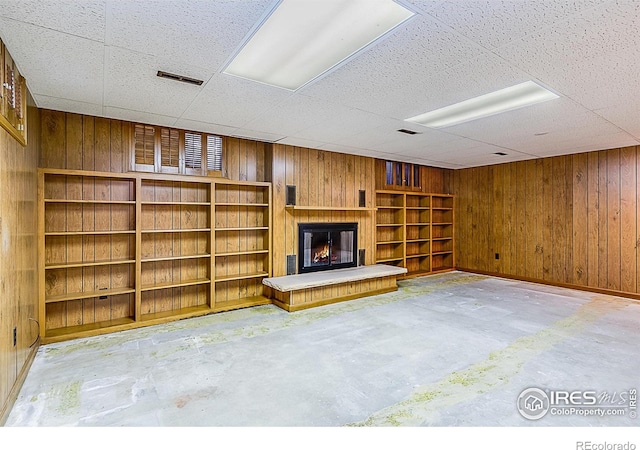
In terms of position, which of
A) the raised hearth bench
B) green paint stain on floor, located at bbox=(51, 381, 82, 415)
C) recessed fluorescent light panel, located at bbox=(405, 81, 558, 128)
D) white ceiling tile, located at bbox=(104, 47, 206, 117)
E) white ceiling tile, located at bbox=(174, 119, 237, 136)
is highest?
recessed fluorescent light panel, located at bbox=(405, 81, 558, 128)

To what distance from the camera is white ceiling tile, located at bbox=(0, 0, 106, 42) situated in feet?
5.58

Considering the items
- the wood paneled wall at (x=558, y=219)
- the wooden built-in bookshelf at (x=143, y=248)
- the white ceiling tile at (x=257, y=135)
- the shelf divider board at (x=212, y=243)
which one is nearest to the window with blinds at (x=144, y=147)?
the wooden built-in bookshelf at (x=143, y=248)

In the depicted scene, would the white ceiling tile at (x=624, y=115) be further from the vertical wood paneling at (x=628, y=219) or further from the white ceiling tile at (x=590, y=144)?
the vertical wood paneling at (x=628, y=219)

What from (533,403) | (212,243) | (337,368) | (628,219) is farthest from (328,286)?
(628,219)

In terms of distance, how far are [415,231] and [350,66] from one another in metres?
5.42

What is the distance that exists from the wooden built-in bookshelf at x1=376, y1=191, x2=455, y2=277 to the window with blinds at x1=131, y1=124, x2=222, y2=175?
322 cm

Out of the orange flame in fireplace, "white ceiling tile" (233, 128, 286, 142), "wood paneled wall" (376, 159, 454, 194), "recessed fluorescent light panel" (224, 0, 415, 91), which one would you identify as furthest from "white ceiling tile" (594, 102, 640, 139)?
the orange flame in fireplace

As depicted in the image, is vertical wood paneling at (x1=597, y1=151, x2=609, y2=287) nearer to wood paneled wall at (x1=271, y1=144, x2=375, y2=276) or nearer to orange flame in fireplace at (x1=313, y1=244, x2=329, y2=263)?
wood paneled wall at (x1=271, y1=144, x2=375, y2=276)

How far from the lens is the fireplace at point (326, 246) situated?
519cm

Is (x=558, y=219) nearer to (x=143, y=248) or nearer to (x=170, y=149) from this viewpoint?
(x=170, y=149)

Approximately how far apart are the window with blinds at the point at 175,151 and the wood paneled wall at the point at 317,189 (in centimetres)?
91

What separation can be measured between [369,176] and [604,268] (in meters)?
4.24

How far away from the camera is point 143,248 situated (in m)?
4.03
